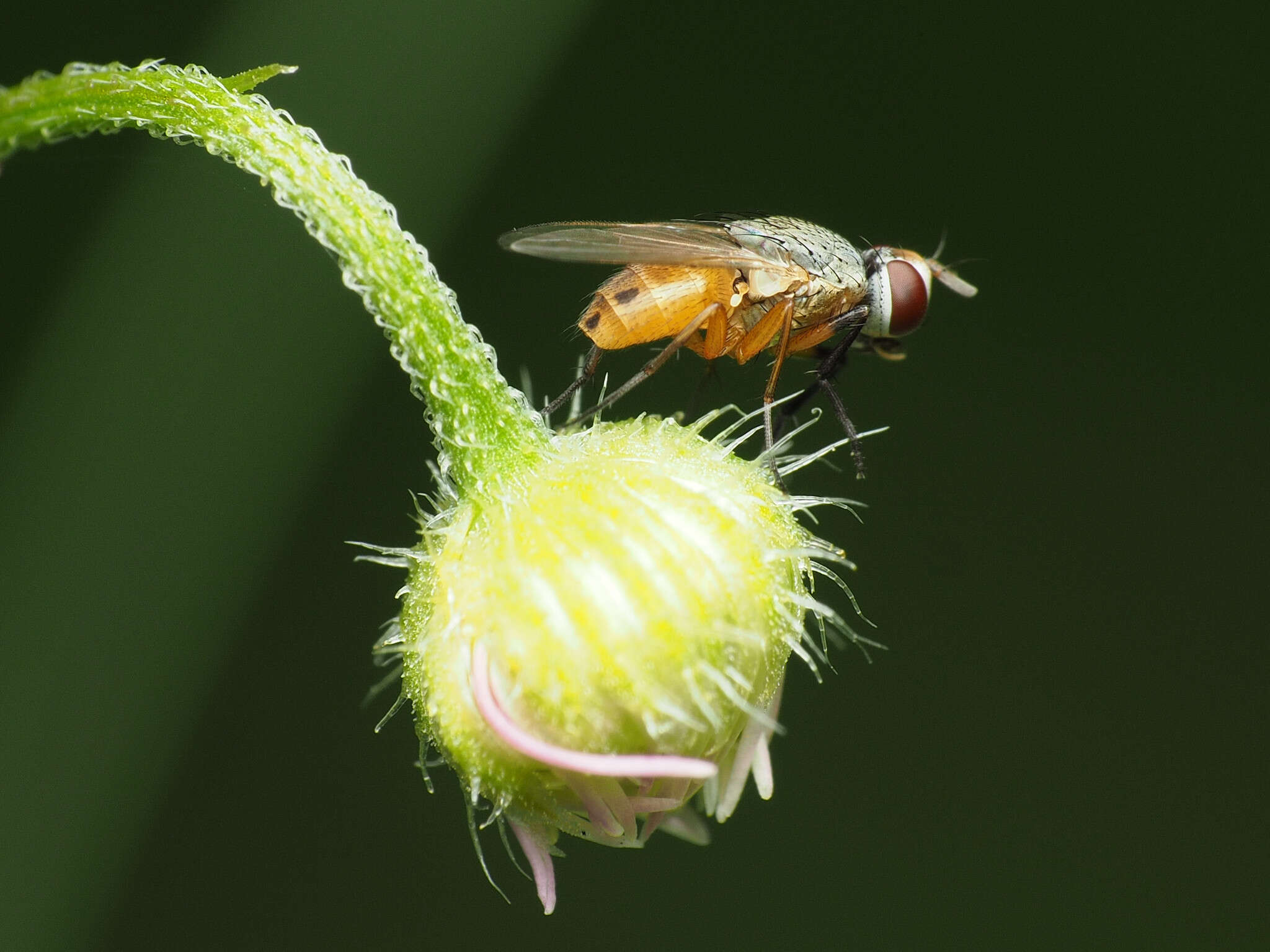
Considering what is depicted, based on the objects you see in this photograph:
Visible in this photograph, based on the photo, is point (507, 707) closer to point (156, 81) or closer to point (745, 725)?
point (745, 725)

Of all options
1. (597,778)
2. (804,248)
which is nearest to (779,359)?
(804,248)

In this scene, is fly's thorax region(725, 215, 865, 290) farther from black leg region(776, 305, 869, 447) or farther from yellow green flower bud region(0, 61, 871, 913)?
yellow green flower bud region(0, 61, 871, 913)

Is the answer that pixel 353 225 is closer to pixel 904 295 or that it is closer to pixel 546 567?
pixel 546 567

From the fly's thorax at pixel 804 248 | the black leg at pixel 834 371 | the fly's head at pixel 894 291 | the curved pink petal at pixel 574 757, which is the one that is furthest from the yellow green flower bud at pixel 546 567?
the fly's head at pixel 894 291

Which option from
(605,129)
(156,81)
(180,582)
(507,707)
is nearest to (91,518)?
(180,582)

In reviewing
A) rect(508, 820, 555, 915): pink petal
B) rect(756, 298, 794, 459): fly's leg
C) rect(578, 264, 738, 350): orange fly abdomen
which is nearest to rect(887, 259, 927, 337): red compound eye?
rect(756, 298, 794, 459): fly's leg

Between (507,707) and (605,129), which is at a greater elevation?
(605,129)

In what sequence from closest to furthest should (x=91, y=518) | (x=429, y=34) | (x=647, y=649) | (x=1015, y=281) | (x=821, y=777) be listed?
(x=647, y=649) < (x=91, y=518) < (x=429, y=34) < (x=821, y=777) < (x=1015, y=281)
